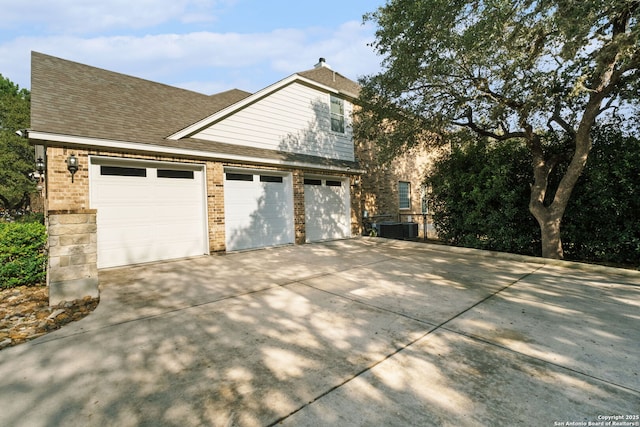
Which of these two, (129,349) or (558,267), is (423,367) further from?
(558,267)

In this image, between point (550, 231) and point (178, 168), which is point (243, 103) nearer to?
point (178, 168)

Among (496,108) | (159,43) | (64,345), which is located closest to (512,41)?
(496,108)

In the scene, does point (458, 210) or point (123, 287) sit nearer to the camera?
point (123, 287)

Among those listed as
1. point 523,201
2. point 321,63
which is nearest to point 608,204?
point 523,201

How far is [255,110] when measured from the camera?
31.2 feet

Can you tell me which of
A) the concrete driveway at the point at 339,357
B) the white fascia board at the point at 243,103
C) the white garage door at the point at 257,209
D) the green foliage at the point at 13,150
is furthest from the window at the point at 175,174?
the green foliage at the point at 13,150

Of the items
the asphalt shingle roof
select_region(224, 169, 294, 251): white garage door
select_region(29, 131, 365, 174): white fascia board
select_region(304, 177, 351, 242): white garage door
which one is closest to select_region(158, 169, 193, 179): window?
select_region(29, 131, 365, 174): white fascia board

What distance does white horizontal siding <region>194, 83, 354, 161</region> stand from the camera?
9.08 meters

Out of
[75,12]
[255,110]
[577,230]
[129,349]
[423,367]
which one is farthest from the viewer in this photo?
[255,110]

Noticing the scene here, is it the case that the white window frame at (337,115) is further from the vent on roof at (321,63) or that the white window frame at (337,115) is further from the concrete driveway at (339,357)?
the concrete driveway at (339,357)

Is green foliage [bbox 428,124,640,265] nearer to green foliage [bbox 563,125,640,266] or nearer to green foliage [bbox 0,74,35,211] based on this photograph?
green foliage [bbox 563,125,640,266]

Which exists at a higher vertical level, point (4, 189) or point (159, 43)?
point (159, 43)

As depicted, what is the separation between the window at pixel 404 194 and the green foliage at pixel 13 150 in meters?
28.7

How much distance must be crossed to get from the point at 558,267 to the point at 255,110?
374 inches
